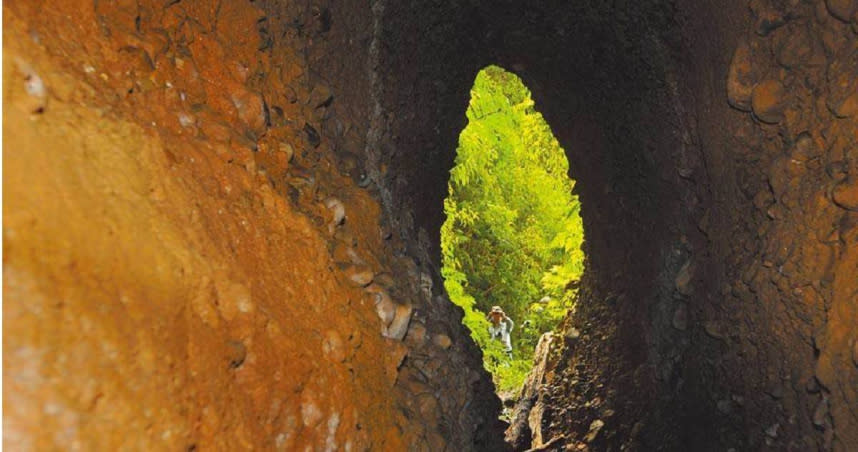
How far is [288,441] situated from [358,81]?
80.8 inches

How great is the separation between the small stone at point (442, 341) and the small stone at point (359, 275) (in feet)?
2.58

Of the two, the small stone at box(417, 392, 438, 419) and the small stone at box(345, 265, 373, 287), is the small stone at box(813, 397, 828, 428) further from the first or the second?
the small stone at box(345, 265, 373, 287)

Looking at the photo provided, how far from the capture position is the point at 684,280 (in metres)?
3.87

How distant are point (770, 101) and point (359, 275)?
6.27 ft

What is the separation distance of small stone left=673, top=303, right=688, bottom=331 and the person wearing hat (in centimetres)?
579

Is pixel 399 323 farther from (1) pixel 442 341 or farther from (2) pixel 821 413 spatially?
(2) pixel 821 413

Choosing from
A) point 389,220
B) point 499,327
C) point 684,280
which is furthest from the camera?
point 499,327

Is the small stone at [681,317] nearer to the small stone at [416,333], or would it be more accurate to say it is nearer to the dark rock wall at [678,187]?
the dark rock wall at [678,187]

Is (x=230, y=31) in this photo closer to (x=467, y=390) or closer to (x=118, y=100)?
(x=118, y=100)

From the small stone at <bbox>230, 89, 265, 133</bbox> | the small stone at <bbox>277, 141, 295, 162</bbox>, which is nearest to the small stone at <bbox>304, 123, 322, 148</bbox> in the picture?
the small stone at <bbox>277, 141, 295, 162</bbox>

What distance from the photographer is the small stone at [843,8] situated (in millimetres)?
2525

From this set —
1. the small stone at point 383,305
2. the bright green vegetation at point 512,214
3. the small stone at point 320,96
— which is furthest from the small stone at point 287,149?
the bright green vegetation at point 512,214

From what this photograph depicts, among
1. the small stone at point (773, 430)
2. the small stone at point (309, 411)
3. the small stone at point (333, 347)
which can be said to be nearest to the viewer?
the small stone at point (309, 411)

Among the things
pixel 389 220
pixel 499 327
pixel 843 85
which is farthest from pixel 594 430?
pixel 499 327
